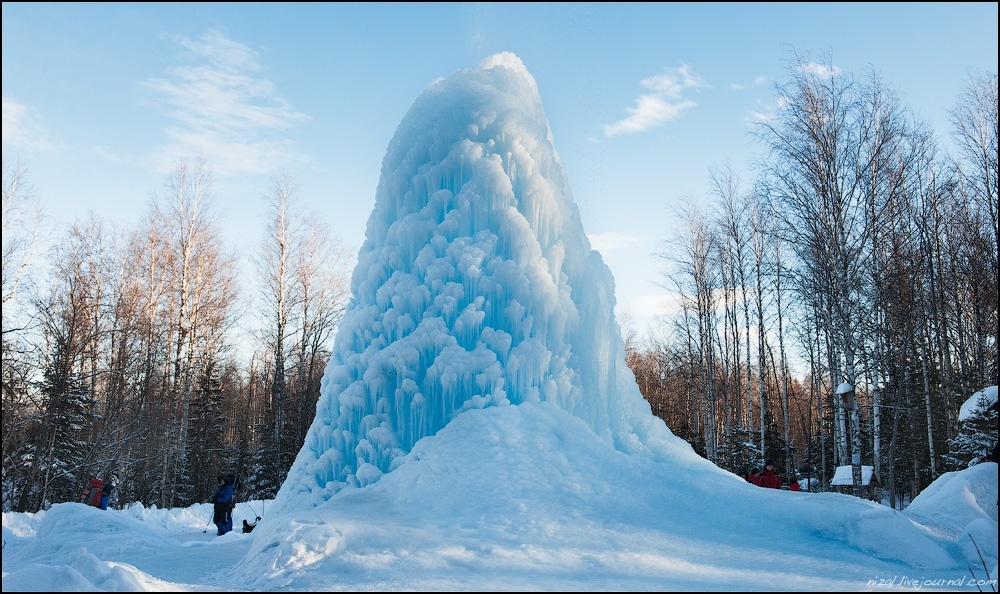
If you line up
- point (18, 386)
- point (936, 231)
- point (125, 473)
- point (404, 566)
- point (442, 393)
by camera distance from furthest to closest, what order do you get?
point (125, 473), point (936, 231), point (18, 386), point (442, 393), point (404, 566)

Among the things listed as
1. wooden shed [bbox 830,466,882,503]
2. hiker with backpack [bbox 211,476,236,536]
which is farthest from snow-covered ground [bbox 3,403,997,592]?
wooden shed [bbox 830,466,882,503]

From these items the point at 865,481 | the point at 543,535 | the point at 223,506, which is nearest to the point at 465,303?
the point at 543,535

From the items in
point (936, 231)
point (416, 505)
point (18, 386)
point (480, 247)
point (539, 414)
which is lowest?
point (416, 505)

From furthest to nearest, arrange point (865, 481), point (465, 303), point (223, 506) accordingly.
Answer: point (865, 481)
point (223, 506)
point (465, 303)

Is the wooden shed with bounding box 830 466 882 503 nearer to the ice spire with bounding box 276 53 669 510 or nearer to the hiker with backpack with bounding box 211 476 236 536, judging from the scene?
the ice spire with bounding box 276 53 669 510

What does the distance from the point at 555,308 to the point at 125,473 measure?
15443mm

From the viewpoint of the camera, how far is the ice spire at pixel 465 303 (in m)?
7.35

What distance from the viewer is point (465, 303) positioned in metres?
7.68

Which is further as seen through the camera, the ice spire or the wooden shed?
the wooden shed

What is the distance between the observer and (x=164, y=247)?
1838 centimetres

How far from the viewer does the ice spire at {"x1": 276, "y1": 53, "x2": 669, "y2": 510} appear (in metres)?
7.35

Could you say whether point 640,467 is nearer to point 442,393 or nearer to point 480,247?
point 442,393

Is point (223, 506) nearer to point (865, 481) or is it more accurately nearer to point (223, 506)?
point (223, 506)

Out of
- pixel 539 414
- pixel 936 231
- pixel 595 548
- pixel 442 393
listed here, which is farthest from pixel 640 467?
pixel 936 231
